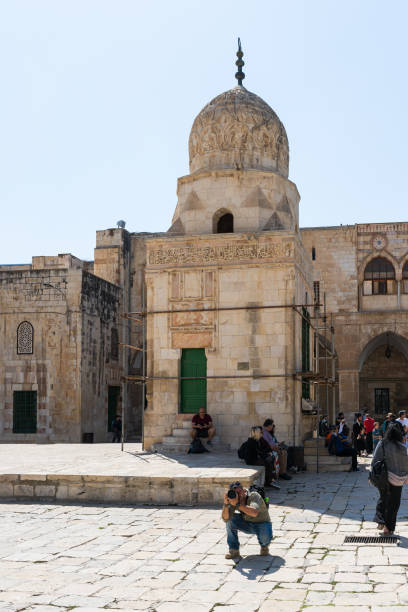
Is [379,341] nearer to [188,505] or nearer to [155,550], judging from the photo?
[188,505]

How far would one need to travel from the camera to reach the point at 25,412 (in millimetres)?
21125

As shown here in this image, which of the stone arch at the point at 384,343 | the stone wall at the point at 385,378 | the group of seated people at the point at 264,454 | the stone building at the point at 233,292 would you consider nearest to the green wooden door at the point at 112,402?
the stone building at the point at 233,292

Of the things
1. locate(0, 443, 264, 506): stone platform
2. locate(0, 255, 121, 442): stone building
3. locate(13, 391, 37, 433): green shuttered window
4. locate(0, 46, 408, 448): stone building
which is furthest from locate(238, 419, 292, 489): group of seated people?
locate(13, 391, 37, 433): green shuttered window

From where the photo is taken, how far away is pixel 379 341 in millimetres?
26156

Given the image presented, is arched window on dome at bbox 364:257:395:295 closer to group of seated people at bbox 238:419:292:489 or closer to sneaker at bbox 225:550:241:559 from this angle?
group of seated people at bbox 238:419:292:489


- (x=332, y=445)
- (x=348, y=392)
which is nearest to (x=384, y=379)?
(x=348, y=392)

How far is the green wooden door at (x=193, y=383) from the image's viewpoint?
13641 millimetres

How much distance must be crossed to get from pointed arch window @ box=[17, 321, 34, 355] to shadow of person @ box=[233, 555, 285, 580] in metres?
16.2

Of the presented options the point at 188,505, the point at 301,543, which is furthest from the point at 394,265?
the point at 301,543

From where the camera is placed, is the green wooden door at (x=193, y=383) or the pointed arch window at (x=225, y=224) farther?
the pointed arch window at (x=225, y=224)

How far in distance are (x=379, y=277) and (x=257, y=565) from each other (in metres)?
20.0

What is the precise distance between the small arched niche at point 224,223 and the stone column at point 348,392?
37.2ft

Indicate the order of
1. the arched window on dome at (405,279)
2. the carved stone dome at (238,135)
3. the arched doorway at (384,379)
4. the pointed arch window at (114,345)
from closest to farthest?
the carved stone dome at (238,135) → the pointed arch window at (114,345) → the arched window on dome at (405,279) → the arched doorway at (384,379)

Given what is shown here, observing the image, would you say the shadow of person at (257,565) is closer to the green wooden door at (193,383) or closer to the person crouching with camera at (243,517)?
the person crouching with camera at (243,517)
